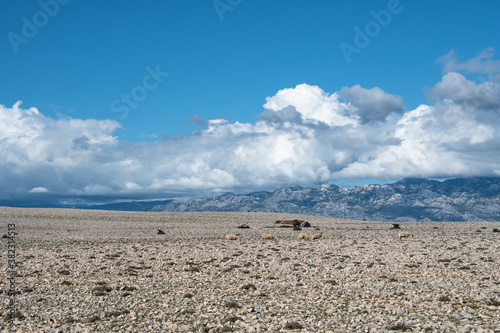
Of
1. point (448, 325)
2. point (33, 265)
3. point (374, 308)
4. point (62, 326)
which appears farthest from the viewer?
point (33, 265)

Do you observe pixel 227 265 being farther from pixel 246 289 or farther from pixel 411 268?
pixel 411 268

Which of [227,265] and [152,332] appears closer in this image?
[152,332]

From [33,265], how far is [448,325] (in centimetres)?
2146

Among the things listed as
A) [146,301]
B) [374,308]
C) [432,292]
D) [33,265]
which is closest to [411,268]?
[432,292]

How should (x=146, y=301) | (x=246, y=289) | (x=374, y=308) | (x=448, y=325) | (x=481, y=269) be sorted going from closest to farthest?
(x=448, y=325) → (x=374, y=308) → (x=146, y=301) → (x=246, y=289) → (x=481, y=269)

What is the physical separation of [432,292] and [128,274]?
1438 cm

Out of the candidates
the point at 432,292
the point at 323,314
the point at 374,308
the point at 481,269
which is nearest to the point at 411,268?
the point at 481,269

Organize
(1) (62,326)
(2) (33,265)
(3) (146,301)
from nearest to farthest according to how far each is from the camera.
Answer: (1) (62,326) → (3) (146,301) → (2) (33,265)

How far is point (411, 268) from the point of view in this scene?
22.7m

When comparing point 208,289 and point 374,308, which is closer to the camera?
point 374,308

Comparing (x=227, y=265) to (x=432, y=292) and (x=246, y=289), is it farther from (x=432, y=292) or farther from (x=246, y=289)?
(x=432, y=292)

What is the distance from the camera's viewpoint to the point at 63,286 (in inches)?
757

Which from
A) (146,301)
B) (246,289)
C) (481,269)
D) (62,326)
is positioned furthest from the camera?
(481,269)

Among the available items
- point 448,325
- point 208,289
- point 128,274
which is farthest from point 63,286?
point 448,325
